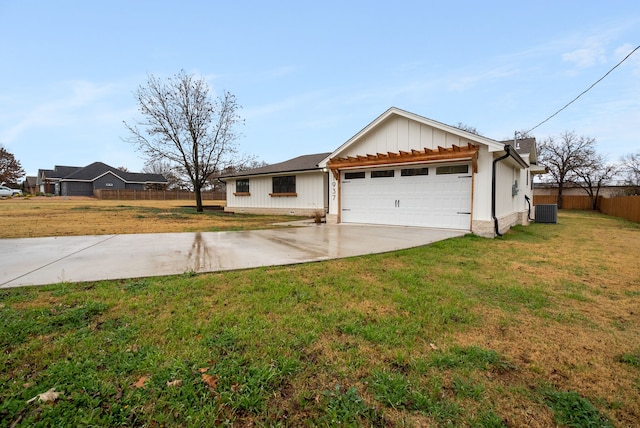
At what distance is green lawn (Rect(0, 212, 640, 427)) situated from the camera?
171cm

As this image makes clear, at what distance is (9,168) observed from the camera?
47.4 m

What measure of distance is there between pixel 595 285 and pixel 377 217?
281 inches

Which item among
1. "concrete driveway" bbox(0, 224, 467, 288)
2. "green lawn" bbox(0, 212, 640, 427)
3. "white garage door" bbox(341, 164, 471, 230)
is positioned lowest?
"green lawn" bbox(0, 212, 640, 427)

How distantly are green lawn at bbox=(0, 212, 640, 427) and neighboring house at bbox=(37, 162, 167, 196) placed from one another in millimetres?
48487

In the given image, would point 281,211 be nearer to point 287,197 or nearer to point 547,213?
point 287,197

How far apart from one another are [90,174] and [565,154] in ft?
199

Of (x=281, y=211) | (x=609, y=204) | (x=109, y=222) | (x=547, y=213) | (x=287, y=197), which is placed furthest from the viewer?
(x=609, y=204)

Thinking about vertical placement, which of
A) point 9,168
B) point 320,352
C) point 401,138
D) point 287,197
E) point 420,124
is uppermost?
point 9,168

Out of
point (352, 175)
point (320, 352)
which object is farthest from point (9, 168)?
point (320, 352)

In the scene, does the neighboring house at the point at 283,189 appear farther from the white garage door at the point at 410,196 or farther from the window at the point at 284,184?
the white garage door at the point at 410,196

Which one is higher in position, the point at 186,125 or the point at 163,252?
the point at 186,125

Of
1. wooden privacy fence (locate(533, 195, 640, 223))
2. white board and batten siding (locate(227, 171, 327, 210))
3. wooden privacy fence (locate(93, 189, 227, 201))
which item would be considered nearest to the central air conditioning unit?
wooden privacy fence (locate(533, 195, 640, 223))

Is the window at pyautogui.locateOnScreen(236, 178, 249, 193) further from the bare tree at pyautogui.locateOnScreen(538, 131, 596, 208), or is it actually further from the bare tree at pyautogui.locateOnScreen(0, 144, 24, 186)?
the bare tree at pyautogui.locateOnScreen(0, 144, 24, 186)

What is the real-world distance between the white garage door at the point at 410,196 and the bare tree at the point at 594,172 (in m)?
28.7
